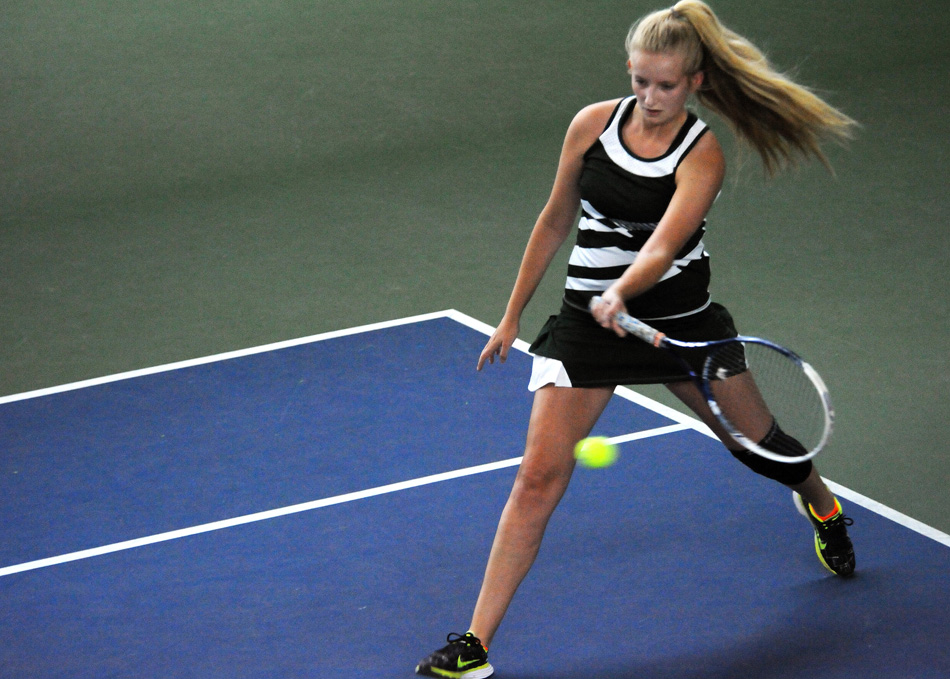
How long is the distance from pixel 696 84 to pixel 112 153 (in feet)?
21.3

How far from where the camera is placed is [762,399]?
3.68 m

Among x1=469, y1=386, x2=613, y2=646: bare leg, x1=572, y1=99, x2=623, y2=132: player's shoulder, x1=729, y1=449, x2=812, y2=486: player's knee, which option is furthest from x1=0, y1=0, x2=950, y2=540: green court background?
x1=572, y1=99, x2=623, y2=132: player's shoulder

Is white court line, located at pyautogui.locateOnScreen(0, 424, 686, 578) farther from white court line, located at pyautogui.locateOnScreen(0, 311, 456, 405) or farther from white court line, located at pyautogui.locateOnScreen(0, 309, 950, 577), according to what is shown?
white court line, located at pyautogui.locateOnScreen(0, 311, 456, 405)

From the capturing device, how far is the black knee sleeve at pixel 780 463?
144 inches

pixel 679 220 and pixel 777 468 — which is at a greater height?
pixel 679 220

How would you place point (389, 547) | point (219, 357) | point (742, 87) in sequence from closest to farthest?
point (742, 87), point (389, 547), point (219, 357)

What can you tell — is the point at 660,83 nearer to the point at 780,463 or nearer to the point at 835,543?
the point at 780,463

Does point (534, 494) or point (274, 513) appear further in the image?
point (274, 513)

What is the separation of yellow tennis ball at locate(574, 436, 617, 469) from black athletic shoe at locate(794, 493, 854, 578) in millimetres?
1023

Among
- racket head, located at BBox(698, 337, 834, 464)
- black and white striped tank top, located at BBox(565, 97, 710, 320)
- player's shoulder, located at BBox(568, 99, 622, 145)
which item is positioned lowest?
racket head, located at BBox(698, 337, 834, 464)

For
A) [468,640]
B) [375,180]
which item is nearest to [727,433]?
[468,640]

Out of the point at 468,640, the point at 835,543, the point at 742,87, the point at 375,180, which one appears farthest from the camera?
the point at 375,180

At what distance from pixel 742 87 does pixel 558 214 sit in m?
0.59

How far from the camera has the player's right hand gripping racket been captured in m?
3.48
